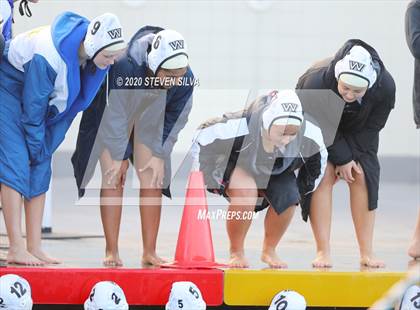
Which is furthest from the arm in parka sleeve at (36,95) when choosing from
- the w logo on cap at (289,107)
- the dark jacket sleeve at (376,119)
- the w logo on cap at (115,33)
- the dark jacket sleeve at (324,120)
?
the dark jacket sleeve at (376,119)

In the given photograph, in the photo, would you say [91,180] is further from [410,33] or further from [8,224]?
[410,33]

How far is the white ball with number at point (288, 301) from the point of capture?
6.00 metres

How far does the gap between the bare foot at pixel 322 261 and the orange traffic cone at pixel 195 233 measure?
0.54 meters

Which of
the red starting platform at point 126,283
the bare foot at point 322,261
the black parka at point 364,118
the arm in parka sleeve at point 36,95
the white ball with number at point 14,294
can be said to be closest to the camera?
the white ball with number at point 14,294

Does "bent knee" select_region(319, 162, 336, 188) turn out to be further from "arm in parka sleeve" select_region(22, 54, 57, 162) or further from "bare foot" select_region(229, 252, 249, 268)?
"arm in parka sleeve" select_region(22, 54, 57, 162)

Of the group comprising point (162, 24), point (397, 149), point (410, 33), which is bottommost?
point (397, 149)

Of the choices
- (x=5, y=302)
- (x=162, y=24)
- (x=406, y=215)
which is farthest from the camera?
(x=162, y=24)

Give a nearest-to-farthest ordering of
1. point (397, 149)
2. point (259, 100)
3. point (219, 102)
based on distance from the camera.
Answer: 1. point (259, 100)
2. point (219, 102)
3. point (397, 149)

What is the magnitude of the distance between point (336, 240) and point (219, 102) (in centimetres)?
122

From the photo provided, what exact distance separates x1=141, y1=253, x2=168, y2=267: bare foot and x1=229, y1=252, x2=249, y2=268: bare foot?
0.34m

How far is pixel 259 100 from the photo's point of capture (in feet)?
22.2

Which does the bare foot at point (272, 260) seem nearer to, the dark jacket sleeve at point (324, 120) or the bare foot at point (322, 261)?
the bare foot at point (322, 261)

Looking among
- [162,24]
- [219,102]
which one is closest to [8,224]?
[219,102]

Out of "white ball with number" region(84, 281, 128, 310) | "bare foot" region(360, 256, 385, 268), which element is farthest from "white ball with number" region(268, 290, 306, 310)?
"bare foot" region(360, 256, 385, 268)
